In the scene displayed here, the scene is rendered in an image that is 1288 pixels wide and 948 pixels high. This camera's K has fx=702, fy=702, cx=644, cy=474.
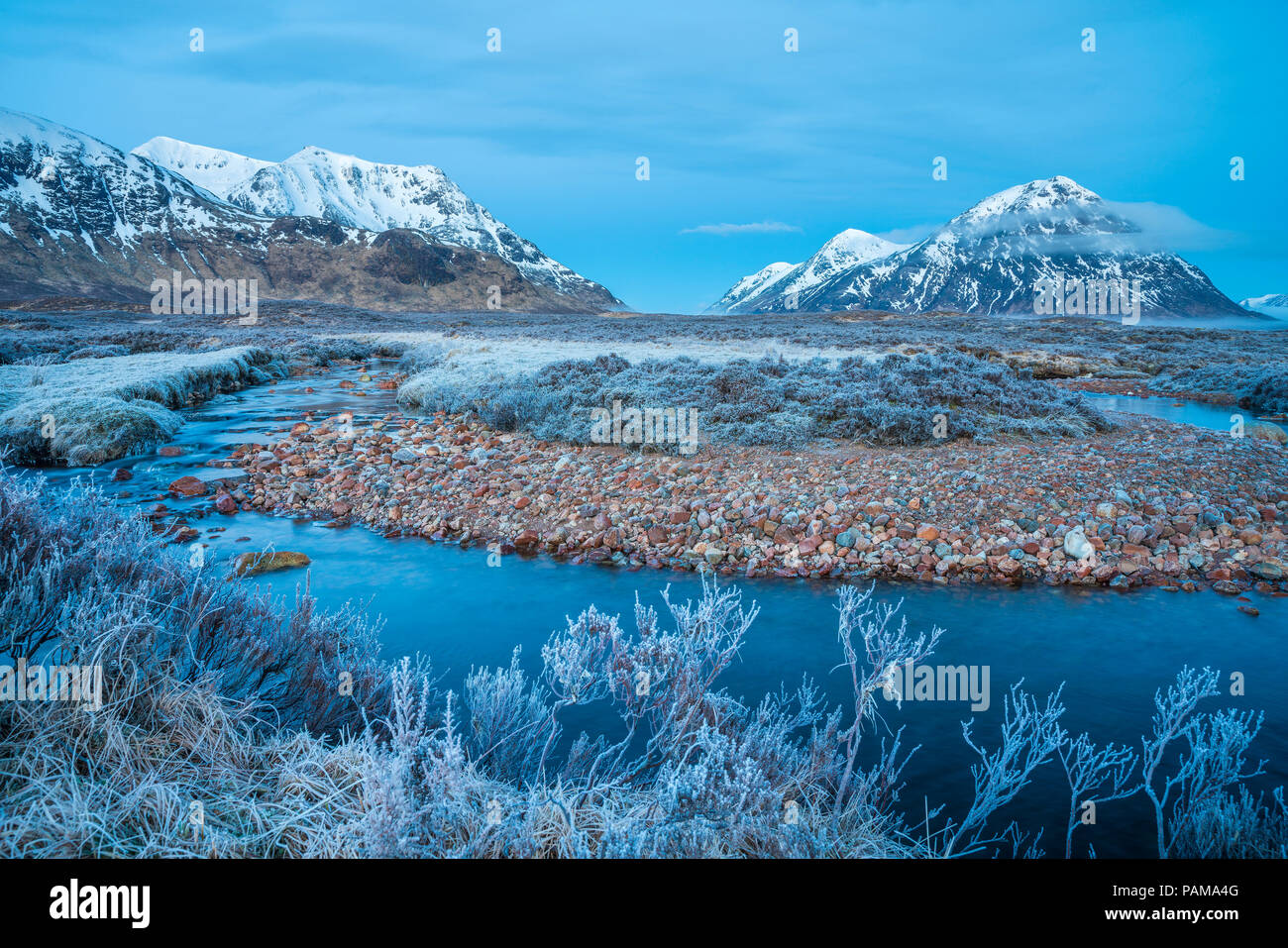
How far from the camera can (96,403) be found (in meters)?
13.6

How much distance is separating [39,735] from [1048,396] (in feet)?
53.2

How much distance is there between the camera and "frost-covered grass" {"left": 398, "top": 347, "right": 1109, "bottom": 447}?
12.1 meters

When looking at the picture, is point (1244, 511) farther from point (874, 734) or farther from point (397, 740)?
point (397, 740)

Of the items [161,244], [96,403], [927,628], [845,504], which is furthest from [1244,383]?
[161,244]

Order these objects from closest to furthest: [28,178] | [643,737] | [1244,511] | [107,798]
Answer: [107,798], [643,737], [1244,511], [28,178]

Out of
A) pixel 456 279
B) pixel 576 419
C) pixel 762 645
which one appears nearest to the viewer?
pixel 762 645

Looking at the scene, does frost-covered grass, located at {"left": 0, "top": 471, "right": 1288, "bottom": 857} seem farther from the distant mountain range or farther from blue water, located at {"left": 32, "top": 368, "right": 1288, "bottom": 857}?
the distant mountain range

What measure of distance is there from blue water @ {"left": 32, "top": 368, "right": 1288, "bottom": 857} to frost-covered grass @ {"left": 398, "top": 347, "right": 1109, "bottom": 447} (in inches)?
183

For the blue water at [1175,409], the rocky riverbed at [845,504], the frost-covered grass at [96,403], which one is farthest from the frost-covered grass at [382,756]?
the blue water at [1175,409]

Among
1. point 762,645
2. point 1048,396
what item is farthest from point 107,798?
point 1048,396

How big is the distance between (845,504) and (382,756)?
7108 mm

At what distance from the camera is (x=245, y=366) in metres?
24.3

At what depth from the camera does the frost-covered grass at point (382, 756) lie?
268 cm

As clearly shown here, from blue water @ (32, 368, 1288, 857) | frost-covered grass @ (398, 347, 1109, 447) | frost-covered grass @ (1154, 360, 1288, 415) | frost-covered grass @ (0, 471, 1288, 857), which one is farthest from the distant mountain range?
frost-covered grass @ (0, 471, 1288, 857)
